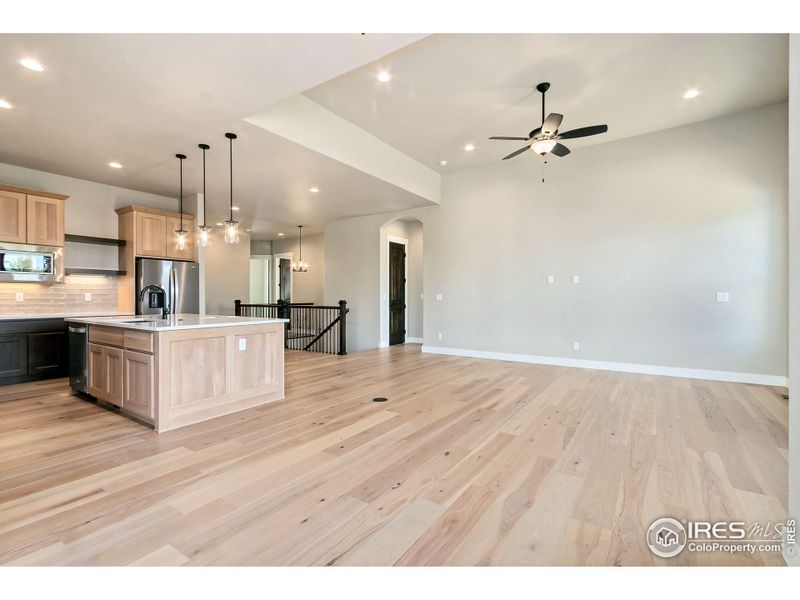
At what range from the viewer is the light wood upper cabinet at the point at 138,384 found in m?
3.14

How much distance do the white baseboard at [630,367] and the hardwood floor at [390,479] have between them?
2.76 feet

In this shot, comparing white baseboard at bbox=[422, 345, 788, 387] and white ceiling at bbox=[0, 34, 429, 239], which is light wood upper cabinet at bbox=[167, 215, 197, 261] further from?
white baseboard at bbox=[422, 345, 788, 387]

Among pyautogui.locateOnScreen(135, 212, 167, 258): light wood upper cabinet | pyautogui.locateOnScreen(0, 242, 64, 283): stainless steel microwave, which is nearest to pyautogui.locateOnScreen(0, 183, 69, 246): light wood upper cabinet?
pyautogui.locateOnScreen(0, 242, 64, 283): stainless steel microwave

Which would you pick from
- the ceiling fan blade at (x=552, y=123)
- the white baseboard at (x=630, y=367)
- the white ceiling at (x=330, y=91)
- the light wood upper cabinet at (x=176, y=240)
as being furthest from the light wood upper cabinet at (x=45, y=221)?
the ceiling fan blade at (x=552, y=123)

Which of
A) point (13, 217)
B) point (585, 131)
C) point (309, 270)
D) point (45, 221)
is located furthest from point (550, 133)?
point (309, 270)

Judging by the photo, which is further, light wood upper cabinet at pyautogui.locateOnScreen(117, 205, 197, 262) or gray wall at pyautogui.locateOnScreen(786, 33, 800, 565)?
light wood upper cabinet at pyautogui.locateOnScreen(117, 205, 197, 262)

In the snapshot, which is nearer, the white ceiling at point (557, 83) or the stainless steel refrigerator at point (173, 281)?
the white ceiling at point (557, 83)

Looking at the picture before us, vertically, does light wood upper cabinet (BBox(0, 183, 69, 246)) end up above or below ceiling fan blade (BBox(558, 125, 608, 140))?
below

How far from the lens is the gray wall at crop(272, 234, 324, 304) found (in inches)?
469

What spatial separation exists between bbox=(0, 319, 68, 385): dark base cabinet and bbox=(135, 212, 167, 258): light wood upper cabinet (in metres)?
1.47

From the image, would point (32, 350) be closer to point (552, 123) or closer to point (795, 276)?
point (552, 123)

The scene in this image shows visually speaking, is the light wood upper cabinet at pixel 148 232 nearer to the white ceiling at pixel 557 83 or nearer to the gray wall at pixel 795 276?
the white ceiling at pixel 557 83
